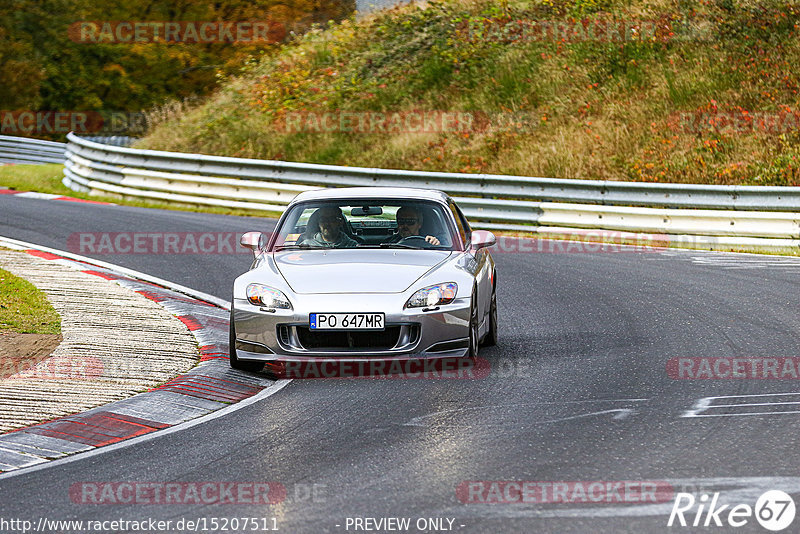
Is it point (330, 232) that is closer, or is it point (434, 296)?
point (434, 296)

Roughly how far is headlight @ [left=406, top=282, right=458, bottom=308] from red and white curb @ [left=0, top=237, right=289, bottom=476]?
3.92 feet

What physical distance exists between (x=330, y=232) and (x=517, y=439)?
382cm

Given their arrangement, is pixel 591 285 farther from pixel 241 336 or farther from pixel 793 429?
pixel 793 429

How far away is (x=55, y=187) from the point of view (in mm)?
27875

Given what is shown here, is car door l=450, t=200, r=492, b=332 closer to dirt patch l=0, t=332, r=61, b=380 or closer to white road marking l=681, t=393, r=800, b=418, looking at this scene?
white road marking l=681, t=393, r=800, b=418

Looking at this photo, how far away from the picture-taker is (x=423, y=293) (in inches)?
348

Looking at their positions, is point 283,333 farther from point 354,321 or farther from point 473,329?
point 473,329

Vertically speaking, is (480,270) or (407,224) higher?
(407,224)

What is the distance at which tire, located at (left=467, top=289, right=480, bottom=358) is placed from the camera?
8.91 metres

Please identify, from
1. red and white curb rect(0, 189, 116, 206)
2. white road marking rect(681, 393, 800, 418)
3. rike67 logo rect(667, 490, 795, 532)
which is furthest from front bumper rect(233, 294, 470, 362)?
red and white curb rect(0, 189, 116, 206)

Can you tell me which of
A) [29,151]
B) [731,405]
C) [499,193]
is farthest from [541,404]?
[29,151]

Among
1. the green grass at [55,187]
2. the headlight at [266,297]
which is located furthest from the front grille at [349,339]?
the green grass at [55,187]

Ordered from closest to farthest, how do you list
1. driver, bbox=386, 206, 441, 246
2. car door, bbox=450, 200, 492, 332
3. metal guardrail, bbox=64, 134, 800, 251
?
car door, bbox=450, 200, 492, 332 → driver, bbox=386, 206, 441, 246 → metal guardrail, bbox=64, 134, 800, 251

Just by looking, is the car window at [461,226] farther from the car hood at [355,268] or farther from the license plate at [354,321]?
the license plate at [354,321]
